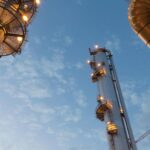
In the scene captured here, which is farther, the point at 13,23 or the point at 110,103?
the point at 110,103

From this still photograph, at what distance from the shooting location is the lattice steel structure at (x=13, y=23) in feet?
40.8

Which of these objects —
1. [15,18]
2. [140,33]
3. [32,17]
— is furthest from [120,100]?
[15,18]

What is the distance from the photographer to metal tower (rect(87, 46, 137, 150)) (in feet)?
83.4

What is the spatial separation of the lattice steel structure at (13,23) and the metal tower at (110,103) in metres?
14.3

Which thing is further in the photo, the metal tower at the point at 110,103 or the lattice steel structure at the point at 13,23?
the metal tower at the point at 110,103

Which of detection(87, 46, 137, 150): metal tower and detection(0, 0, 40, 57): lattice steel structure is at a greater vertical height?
detection(87, 46, 137, 150): metal tower

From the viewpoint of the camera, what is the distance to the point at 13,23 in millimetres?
12703

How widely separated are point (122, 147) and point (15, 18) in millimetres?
16223

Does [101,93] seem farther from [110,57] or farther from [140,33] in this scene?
[140,33]

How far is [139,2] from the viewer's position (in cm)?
1822

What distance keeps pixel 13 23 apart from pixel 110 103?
1698 cm

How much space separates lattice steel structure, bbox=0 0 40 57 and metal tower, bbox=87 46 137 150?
1432 centimetres

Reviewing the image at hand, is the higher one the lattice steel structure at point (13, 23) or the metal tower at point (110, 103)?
the metal tower at point (110, 103)

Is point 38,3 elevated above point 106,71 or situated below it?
below
